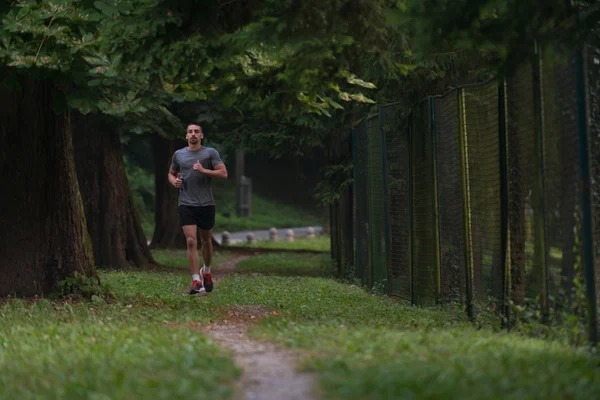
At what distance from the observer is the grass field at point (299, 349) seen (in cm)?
663

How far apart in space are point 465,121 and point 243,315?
3383mm

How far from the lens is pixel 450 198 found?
13.3 m

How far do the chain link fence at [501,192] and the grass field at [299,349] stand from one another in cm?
53

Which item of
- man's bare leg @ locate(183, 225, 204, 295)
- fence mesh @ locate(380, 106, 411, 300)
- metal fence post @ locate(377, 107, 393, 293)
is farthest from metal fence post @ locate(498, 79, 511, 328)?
metal fence post @ locate(377, 107, 393, 293)

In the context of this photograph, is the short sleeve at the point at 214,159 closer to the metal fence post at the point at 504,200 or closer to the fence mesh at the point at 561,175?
the metal fence post at the point at 504,200

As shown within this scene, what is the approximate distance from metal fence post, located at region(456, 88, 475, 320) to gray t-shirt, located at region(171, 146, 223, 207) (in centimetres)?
348

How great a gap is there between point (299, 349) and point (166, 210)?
26492 millimetres

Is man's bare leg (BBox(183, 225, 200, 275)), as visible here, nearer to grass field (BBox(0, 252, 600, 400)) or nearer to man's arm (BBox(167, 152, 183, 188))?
man's arm (BBox(167, 152, 183, 188))

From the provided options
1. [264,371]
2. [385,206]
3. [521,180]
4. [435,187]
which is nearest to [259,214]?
[385,206]

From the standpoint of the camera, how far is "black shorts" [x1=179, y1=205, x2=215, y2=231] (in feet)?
47.6

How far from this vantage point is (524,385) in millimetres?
6820

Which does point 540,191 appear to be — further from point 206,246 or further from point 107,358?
point 206,246

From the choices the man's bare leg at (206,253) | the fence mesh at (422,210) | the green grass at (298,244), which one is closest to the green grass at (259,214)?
the green grass at (298,244)

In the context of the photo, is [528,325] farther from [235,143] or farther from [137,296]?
[235,143]
